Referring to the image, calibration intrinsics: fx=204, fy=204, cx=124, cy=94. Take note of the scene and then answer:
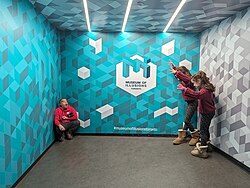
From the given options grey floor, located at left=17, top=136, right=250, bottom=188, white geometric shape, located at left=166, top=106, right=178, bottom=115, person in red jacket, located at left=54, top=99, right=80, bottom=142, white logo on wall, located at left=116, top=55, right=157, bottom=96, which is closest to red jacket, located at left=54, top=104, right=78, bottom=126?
person in red jacket, located at left=54, top=99, right=80, bottom=142

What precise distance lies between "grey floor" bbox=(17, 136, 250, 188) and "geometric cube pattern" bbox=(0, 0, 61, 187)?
0.34 m

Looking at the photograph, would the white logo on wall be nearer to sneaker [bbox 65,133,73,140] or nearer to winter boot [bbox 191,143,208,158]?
sneaker [bbox 65,133,73,140]

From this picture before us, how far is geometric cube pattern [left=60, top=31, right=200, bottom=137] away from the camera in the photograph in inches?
204

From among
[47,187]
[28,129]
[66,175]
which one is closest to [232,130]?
[66,175]

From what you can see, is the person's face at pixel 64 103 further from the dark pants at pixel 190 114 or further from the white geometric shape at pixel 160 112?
the dark pants at pixel 190 114

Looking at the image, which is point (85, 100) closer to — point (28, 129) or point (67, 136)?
point (67, 136)

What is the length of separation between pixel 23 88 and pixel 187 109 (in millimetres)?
3504

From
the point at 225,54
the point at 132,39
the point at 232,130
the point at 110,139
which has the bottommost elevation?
the point at 110,139

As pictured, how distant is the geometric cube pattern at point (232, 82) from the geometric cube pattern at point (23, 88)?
3.47 metres

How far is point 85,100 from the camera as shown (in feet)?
17.2

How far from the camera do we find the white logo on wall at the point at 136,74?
→ 5.22 metres

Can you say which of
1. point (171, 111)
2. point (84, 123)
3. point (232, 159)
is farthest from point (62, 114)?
point (232, 159)

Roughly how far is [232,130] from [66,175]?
294cm

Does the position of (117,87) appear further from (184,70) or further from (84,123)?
(184,70)
